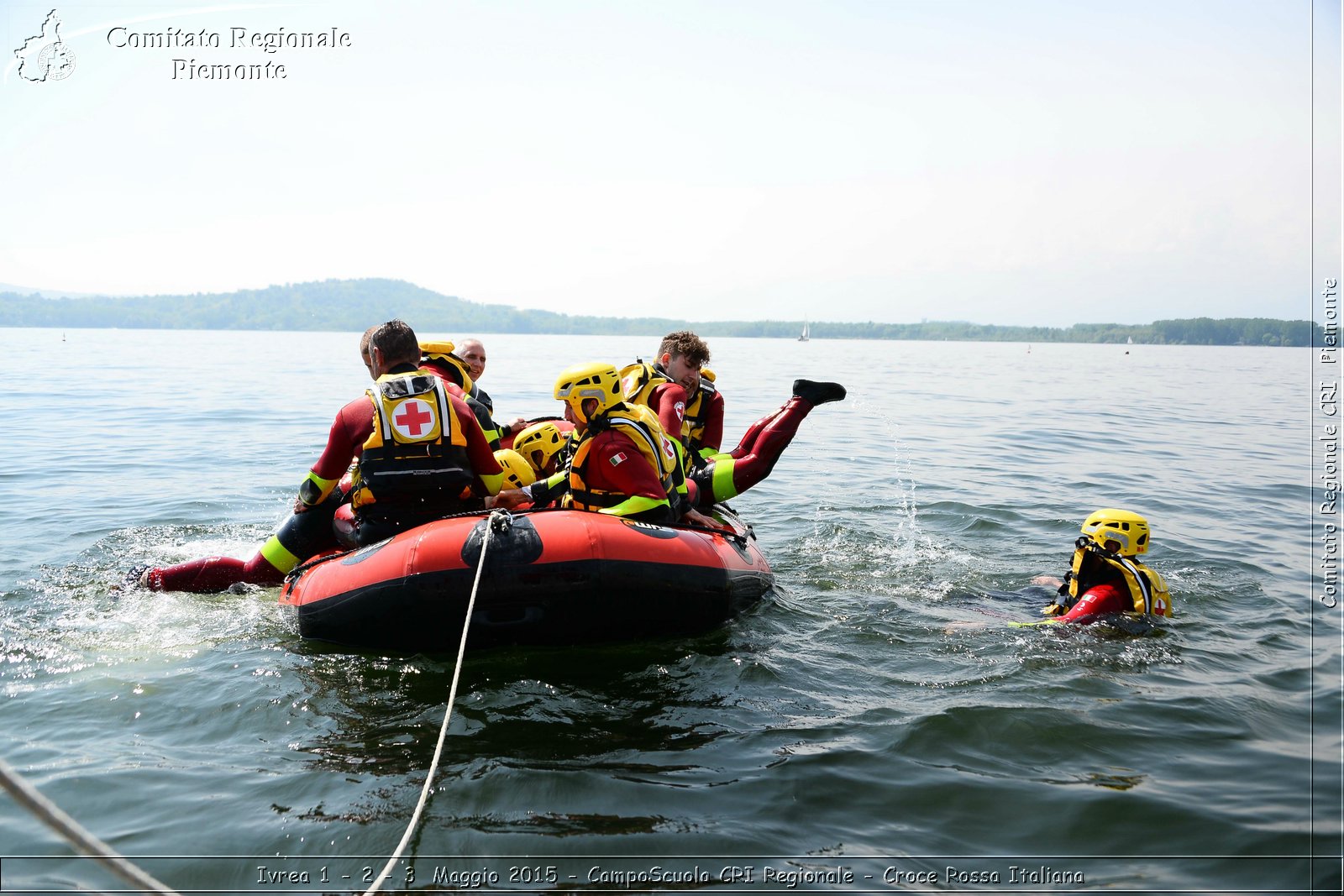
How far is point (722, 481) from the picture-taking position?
26.5ft

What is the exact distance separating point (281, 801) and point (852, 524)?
7.05 metres

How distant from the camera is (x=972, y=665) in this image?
18.6 feet

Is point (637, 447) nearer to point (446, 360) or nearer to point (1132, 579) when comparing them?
point (446, 360)

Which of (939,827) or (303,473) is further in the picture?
(303,473)

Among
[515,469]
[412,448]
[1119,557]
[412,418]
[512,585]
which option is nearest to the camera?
[512,585]

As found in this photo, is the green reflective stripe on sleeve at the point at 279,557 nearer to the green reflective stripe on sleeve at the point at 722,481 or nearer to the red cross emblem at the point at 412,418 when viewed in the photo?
the red cross emblem at the point at 412,418

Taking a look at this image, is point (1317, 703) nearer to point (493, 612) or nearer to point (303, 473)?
point (493, 612)

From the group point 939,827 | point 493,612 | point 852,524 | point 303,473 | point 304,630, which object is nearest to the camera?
point 939,827

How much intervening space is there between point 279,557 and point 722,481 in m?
3.55

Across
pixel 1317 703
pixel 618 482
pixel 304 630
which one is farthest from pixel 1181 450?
pixel 304 630

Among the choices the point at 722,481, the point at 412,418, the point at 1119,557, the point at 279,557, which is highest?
the point at 412,418

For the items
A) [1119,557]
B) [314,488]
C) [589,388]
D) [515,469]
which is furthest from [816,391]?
[314,488]

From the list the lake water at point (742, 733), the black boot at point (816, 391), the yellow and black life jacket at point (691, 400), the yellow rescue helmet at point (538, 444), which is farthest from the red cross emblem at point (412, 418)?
the black boot at point (816, 391)

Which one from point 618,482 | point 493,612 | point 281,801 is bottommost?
point 281,801
